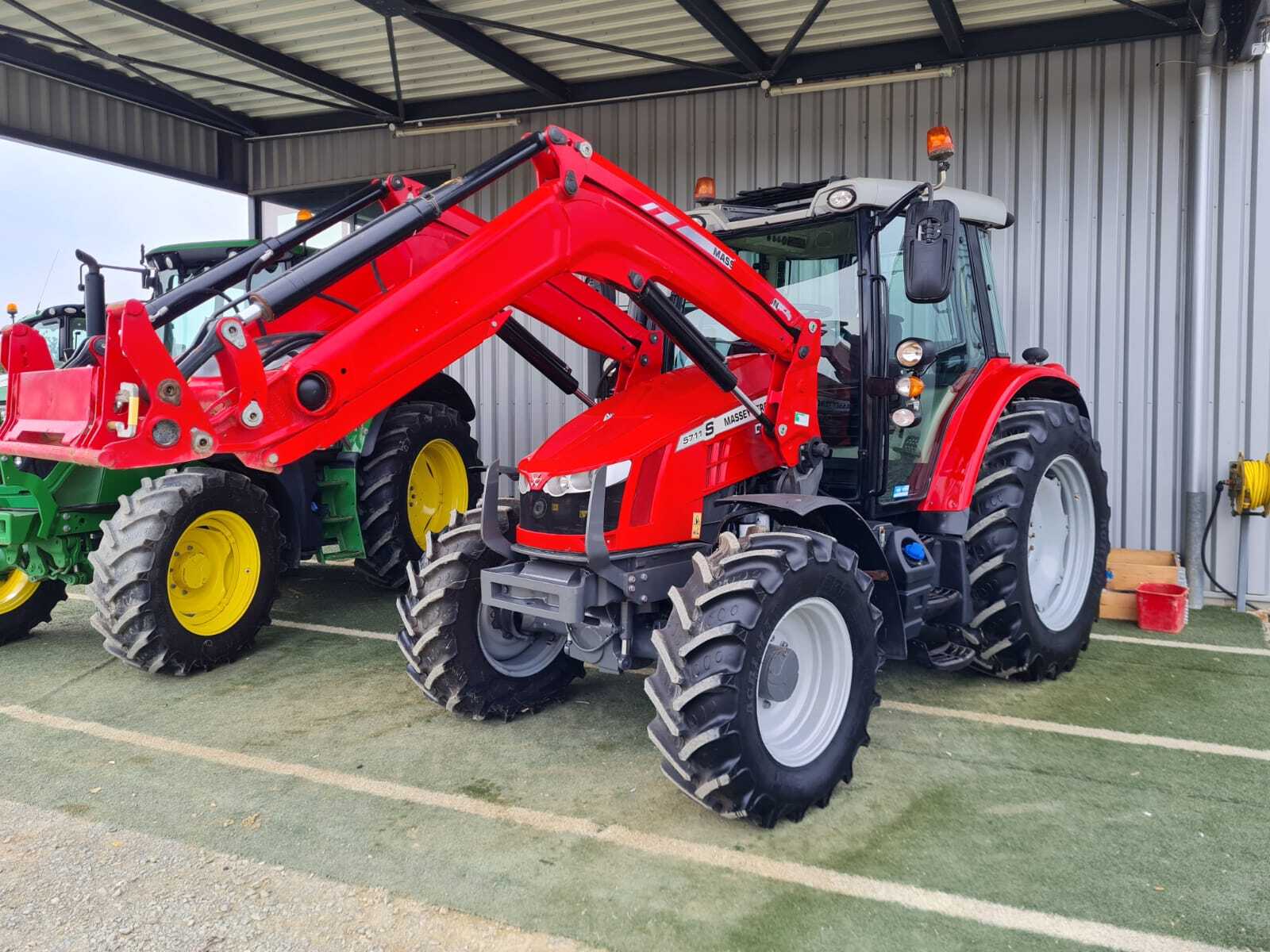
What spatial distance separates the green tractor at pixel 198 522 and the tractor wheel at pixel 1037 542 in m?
3.12

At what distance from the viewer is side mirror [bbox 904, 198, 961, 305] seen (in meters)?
3.22

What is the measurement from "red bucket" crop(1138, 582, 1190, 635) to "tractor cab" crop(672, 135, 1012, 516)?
2151 mm

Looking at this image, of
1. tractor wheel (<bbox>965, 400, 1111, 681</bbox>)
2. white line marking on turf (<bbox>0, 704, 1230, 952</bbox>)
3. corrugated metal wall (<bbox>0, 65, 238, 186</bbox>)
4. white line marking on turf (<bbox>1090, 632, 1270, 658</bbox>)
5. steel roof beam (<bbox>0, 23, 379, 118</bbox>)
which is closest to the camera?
white line marking on turf (<bbox>0, 704, 1230, 952</bbox>)

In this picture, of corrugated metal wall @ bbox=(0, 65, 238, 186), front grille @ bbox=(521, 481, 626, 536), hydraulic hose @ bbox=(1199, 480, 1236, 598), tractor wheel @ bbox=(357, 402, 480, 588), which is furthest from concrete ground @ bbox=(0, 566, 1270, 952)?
corrugated metal wall @ bbox=(0, 65, 238, 186)

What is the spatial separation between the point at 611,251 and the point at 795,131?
484 cm

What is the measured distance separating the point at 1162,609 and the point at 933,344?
2667mm

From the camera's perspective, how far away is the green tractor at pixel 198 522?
4375mm

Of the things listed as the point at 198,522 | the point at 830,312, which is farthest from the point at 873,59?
the point at 198,522

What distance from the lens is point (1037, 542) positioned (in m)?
4.71

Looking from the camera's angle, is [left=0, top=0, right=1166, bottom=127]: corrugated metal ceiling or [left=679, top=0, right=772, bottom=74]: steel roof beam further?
[left=0, top=0, right=1166, bottom=127]: corrugated metal ceiling

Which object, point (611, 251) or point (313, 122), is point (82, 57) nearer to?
point (313, 122)

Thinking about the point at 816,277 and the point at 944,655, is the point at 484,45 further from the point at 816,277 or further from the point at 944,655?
the point at 944,655

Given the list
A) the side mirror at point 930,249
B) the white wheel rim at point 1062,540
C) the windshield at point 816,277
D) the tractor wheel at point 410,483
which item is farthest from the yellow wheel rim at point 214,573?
the white wheel rim at point 1062,540

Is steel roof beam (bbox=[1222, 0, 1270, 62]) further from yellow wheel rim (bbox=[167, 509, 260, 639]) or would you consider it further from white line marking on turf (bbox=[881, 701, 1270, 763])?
yellow wheel rim (bbox=[167, 509, 260, 639])
